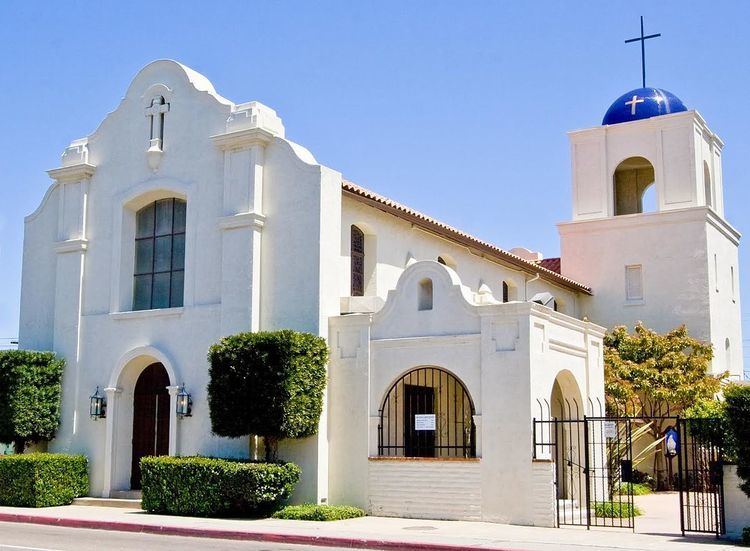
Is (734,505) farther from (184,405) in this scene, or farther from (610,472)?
(184,405)

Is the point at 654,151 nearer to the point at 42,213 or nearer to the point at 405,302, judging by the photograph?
the point at 405,302

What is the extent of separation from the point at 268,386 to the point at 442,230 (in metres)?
8.24

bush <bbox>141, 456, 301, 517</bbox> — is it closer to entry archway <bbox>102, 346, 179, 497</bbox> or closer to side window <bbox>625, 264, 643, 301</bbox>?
entry archway <bbox>102, 346, 179, 497</bbox>

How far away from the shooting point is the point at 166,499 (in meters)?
20.1

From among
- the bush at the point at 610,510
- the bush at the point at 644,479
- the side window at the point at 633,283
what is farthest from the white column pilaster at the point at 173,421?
the side window at the point at 633,283

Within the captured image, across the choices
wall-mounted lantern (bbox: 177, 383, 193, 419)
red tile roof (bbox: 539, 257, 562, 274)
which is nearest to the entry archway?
wall-mounted lantern (bbox: 177, 383, 193, 419)

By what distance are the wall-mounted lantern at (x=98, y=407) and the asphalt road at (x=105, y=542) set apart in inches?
208

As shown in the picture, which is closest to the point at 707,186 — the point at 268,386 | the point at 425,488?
the point at 425,488

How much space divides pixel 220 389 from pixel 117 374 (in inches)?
171

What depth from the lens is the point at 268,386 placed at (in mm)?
19594

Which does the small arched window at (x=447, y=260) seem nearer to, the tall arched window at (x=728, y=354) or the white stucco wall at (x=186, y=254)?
the white stucco wall at (x=186, y=254)

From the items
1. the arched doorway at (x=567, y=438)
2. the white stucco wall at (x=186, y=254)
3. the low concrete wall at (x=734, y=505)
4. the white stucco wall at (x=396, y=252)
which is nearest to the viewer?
the low concrete wall at (x=734, y=505)

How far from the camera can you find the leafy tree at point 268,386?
64.1 feet

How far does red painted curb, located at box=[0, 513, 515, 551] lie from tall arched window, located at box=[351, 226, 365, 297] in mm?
7979
